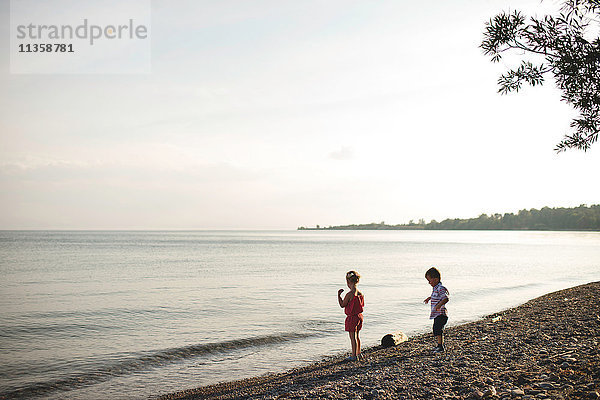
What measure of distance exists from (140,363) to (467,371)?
9.86 metres

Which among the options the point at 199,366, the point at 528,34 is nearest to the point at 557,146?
the point at 528,34

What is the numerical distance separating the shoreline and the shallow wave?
3047 millimetres

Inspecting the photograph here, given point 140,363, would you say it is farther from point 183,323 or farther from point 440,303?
point 440,303

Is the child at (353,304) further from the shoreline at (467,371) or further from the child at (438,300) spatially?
the child at (438,300)

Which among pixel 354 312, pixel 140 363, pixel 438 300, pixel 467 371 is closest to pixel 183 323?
pixel 140 363

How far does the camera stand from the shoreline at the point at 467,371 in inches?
307

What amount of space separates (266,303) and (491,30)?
854 inches

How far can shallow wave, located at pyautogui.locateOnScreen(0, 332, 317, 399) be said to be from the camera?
39.0ft

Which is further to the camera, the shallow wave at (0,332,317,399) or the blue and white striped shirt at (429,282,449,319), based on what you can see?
the shallow wave at (0,332,317,399)

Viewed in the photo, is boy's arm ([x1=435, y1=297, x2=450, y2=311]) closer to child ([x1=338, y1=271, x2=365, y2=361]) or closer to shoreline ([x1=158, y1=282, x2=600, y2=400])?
shoreline ([x1=158, y1=282, x2=600, y2=400])

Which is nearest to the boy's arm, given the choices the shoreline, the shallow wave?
the shoreline

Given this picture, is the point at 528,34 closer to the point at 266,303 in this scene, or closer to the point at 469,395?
the point at 469,395

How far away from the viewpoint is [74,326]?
2005 centimetres

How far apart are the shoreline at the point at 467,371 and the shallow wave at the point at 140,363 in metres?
3.05
